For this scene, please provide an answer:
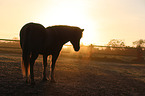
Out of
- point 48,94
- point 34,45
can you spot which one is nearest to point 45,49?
point 34,45

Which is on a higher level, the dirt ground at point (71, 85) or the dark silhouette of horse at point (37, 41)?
the dark silhouette of horse at point (37, 41)

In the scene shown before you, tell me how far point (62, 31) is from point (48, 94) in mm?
1953

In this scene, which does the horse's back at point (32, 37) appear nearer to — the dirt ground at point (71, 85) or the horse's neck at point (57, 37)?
the horse's neck at point (57, 37)

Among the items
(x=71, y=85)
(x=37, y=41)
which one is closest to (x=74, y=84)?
(x=71, y=85)

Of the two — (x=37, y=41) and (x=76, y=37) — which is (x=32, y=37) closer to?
(x=37, y=41)

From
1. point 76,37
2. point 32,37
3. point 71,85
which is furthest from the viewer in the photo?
point 76,37

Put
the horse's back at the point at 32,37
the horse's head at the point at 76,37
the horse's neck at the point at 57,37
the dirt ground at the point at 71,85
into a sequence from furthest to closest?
the horse's head at the point at 76,37, the horse's neck at the point at 57,37, the horse's back at the point at 32,37, the dirt ground at the point at 71,85

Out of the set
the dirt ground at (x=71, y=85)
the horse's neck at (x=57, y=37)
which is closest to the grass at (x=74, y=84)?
the dirt ground at (x=71, y=85)

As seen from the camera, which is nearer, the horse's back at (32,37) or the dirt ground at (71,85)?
the dirt ground at (71,85)

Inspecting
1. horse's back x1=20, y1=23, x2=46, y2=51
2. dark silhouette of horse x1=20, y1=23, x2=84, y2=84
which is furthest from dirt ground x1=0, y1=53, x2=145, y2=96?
horse's back x1=20, y1=23, x2=46, y2=51

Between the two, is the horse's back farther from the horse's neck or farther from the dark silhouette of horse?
the horse's neck

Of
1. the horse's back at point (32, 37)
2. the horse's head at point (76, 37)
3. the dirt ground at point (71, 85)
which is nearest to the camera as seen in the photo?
the dirt ground at point (71, 85)

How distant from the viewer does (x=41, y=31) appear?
319cm

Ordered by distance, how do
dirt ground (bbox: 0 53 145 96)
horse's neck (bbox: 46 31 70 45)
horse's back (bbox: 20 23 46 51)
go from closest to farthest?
dirt ground (bbox: 0 53 145 96) < horse's back (bbox: 20 23 46 51) < horse's neck (bbox: 46 31 70 45)
